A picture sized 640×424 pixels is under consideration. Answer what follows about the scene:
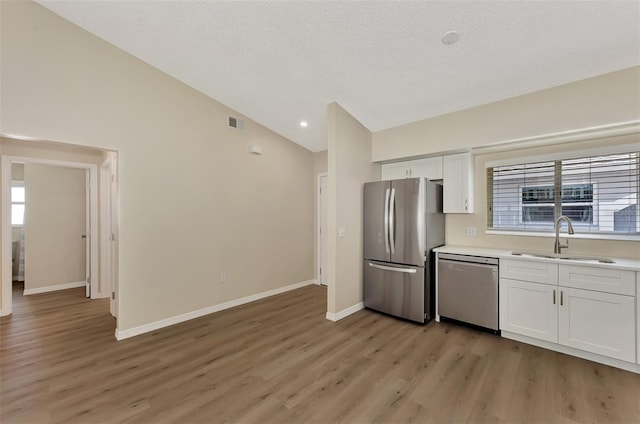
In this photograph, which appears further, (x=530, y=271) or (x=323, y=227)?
(x=323, y=227)

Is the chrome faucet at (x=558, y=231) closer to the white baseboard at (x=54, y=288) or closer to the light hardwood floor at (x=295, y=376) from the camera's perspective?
the light hardwood floor at (x=295, y=376)

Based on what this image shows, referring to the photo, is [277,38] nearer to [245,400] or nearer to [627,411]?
[245,400]

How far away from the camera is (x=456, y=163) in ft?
12.1

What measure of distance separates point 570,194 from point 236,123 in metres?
4.45

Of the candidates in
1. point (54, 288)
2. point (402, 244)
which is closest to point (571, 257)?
point (402, 244)

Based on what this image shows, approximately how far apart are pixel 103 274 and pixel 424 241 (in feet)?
16.6

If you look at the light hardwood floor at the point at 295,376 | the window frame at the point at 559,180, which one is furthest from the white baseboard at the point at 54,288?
the window frame at the point at 559,180

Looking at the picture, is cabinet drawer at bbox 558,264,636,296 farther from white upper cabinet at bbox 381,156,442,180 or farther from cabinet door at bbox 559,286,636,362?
white upper cabinet at bbox 381,156,442,180

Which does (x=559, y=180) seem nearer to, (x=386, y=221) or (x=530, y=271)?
(x=530, y=271)

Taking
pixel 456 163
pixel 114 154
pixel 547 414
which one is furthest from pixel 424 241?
pixel 114 154

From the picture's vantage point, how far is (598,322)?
8.19 ft

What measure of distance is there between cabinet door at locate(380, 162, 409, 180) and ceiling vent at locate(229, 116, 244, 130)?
2.31 m

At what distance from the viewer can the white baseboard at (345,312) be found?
140 inches

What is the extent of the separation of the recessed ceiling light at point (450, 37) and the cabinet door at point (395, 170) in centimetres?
190
